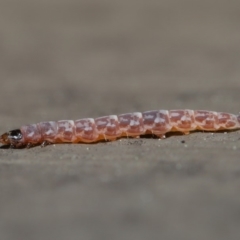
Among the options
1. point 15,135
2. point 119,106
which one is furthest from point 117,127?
point 119,106

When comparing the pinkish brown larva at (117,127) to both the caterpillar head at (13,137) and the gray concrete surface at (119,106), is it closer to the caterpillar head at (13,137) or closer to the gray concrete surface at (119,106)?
the caterpillar head at (13,137)

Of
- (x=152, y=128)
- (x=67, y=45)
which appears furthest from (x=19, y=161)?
(x=67, y=45)

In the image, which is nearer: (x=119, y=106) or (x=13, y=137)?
(x=13, y=137)

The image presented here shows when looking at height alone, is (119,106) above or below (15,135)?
above

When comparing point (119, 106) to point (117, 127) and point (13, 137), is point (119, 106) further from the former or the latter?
point (13, 137)

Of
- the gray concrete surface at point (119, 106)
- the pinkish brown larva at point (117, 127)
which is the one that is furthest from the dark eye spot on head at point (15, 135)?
the gray concrete surface at point (119, 106)
